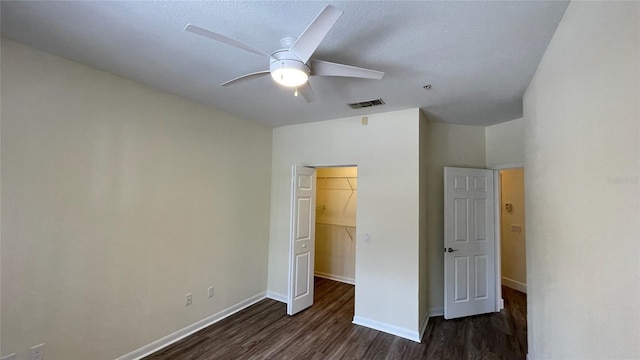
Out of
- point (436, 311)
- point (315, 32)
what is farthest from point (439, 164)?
point (315, 32)

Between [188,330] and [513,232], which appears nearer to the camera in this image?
[188,330]

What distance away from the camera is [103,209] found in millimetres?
2377

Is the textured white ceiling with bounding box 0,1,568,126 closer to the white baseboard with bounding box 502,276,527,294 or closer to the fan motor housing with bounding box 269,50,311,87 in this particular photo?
the fan motor housing with bounding box 269,50,311,87

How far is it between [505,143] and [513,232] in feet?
6.43

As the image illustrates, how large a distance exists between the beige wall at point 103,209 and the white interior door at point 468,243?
3037mm

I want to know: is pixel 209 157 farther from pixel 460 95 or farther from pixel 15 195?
pixel 460 95

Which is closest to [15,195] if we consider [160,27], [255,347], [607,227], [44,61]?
[44,61]

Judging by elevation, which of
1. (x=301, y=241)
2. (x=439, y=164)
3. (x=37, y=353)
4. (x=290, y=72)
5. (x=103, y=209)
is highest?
(x=290, y=72)

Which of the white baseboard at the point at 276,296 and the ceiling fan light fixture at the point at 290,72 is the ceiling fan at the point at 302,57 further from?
the white baseboard at the point at 276,296

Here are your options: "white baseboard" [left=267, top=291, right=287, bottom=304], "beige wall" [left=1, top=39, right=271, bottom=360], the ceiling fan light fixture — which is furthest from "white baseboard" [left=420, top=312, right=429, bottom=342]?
the ceiling fan light fixture

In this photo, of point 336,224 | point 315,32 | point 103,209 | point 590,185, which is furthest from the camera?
point 336,224

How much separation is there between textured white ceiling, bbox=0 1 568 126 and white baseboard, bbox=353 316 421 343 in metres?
2.71

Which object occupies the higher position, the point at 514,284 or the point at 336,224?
the point at 336,224

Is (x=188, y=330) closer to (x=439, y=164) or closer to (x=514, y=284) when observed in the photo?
(x=439, y=164)
